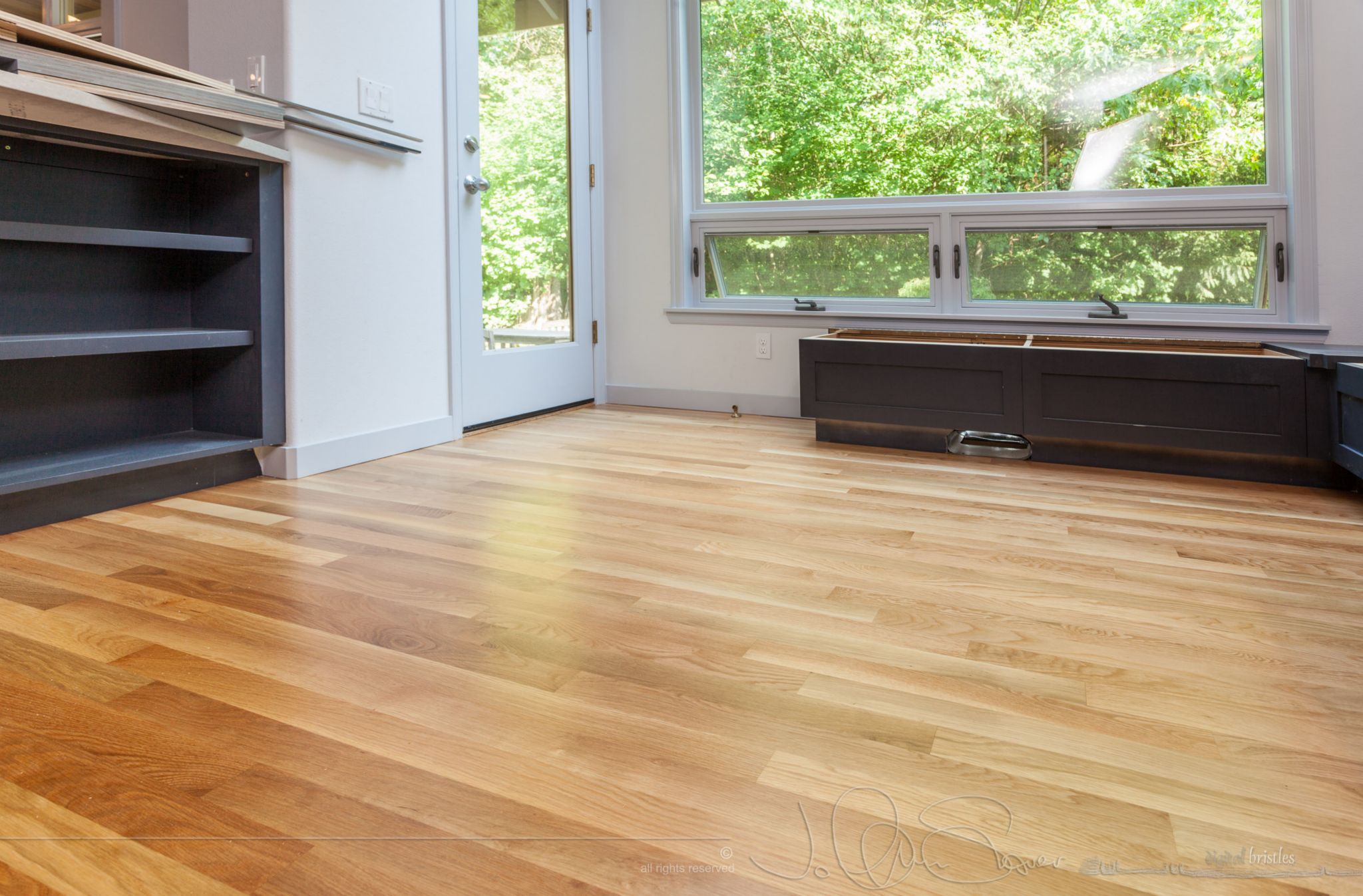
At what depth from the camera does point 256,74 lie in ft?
7.97

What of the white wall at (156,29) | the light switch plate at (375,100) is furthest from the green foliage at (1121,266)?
the white wall at (156,29)

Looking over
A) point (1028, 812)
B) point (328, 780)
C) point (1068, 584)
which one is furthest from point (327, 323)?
point (1028, 812)

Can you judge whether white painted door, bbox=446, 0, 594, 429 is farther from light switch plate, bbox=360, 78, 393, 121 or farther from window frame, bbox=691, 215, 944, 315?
window frame, bbox=691, 215, 944, 315

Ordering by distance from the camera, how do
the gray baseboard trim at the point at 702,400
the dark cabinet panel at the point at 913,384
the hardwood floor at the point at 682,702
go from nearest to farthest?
the hardwood floor at the point at 682,702 < the dark cabinet panel at the point at 913,384 < the gray baseboard trim at the point at 702,400

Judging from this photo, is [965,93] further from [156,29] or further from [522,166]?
[156,29]

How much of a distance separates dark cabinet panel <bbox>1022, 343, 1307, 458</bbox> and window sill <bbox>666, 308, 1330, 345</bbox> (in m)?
0.54

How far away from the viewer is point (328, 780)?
3.08ft

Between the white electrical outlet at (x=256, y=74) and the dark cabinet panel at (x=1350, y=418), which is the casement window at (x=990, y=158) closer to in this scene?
the dark cabinet panel at (x=1350, y=418)

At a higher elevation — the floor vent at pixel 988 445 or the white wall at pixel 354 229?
the white wall at pixel 354 229

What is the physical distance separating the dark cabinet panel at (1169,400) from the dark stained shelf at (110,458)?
2.40 m

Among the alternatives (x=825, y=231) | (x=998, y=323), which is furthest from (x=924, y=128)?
(x=998, y=323)

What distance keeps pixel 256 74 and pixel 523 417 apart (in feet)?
5.36

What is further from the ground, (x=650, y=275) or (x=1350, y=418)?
(x=650, y=275)

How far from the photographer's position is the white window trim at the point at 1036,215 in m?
2.84
